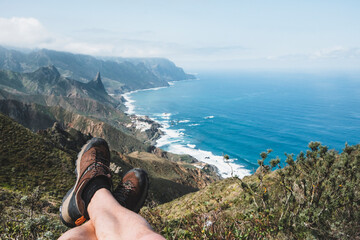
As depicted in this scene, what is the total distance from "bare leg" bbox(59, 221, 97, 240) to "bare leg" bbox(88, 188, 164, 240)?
62mm

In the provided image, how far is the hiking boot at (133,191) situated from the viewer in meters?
3.98

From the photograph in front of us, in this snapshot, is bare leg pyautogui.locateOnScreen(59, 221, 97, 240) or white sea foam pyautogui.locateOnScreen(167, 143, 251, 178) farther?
white sea foam pyautogui.locateOnScreen(167, 143, 251, 178)

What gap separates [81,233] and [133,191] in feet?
5.77

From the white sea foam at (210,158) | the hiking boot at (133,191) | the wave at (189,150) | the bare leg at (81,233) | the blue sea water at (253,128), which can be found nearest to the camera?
the bare leg at (81,233)

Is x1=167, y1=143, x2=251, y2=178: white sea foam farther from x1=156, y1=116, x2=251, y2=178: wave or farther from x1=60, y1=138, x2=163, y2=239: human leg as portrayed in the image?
x1=60, y1=138, x2=163, y2=239: human leg

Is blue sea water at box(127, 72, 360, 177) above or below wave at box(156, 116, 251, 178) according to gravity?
above

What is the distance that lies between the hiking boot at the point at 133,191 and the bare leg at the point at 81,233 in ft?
3.94

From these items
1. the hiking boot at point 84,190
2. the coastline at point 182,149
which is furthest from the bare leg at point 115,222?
the coastline at point 182,149

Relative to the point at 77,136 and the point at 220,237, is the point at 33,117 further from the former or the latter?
the point at 220,237

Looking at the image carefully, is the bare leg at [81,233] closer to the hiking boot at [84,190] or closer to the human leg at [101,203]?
the human leg at [101,203]

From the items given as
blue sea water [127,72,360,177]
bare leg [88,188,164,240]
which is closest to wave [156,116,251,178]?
blue sea water [127,72,360,177]

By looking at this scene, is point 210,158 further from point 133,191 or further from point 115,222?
point 115,222

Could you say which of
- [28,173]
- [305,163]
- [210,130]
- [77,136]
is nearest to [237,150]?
[210,130]

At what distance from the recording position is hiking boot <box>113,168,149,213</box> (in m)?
A: 3.98
